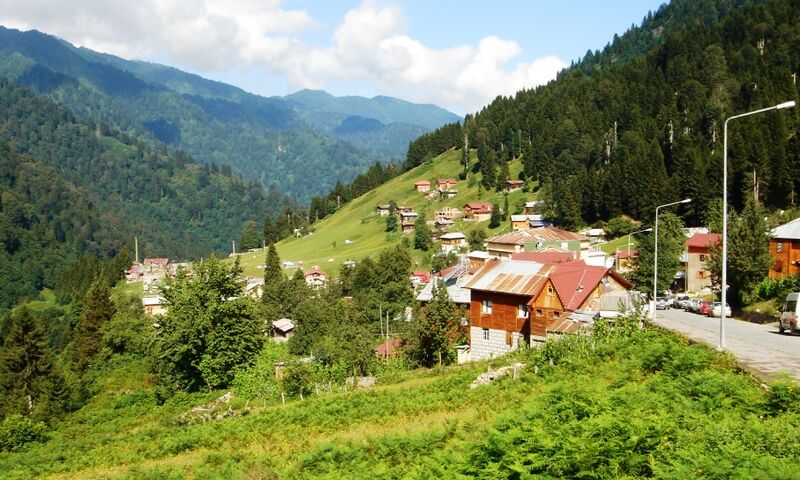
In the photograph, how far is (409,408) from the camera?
23.7 m

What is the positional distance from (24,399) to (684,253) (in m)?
70.0

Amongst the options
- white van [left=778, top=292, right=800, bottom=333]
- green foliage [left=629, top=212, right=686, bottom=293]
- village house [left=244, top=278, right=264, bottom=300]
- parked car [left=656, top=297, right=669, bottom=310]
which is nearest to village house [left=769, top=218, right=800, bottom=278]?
parked car [left=656, top=297, right=669, bottom=310]

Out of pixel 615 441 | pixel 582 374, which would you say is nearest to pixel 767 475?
pixel 615 441

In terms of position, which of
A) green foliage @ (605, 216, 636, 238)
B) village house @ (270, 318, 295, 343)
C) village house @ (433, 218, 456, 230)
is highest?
village house @ (433, 218, 456, 230)

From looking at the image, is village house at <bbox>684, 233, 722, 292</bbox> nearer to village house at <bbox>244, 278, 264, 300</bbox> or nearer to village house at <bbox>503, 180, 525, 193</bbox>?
village house at <bbox>244, 278, 264, 300</bbox>

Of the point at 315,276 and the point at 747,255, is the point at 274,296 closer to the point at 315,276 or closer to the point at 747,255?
the point at 315,276

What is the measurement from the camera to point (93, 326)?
77750 mm

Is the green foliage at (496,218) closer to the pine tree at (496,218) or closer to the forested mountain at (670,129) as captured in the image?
the pine tree at (496,218)

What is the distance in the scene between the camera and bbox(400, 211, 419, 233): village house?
497ft

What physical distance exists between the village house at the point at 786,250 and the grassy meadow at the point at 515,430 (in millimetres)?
30063

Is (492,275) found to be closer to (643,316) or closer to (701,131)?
(643,316)

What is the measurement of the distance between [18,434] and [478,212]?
115662 millimetres

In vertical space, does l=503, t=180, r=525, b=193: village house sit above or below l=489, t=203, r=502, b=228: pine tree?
above

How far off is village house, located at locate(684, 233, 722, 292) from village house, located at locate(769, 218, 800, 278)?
1798cm
